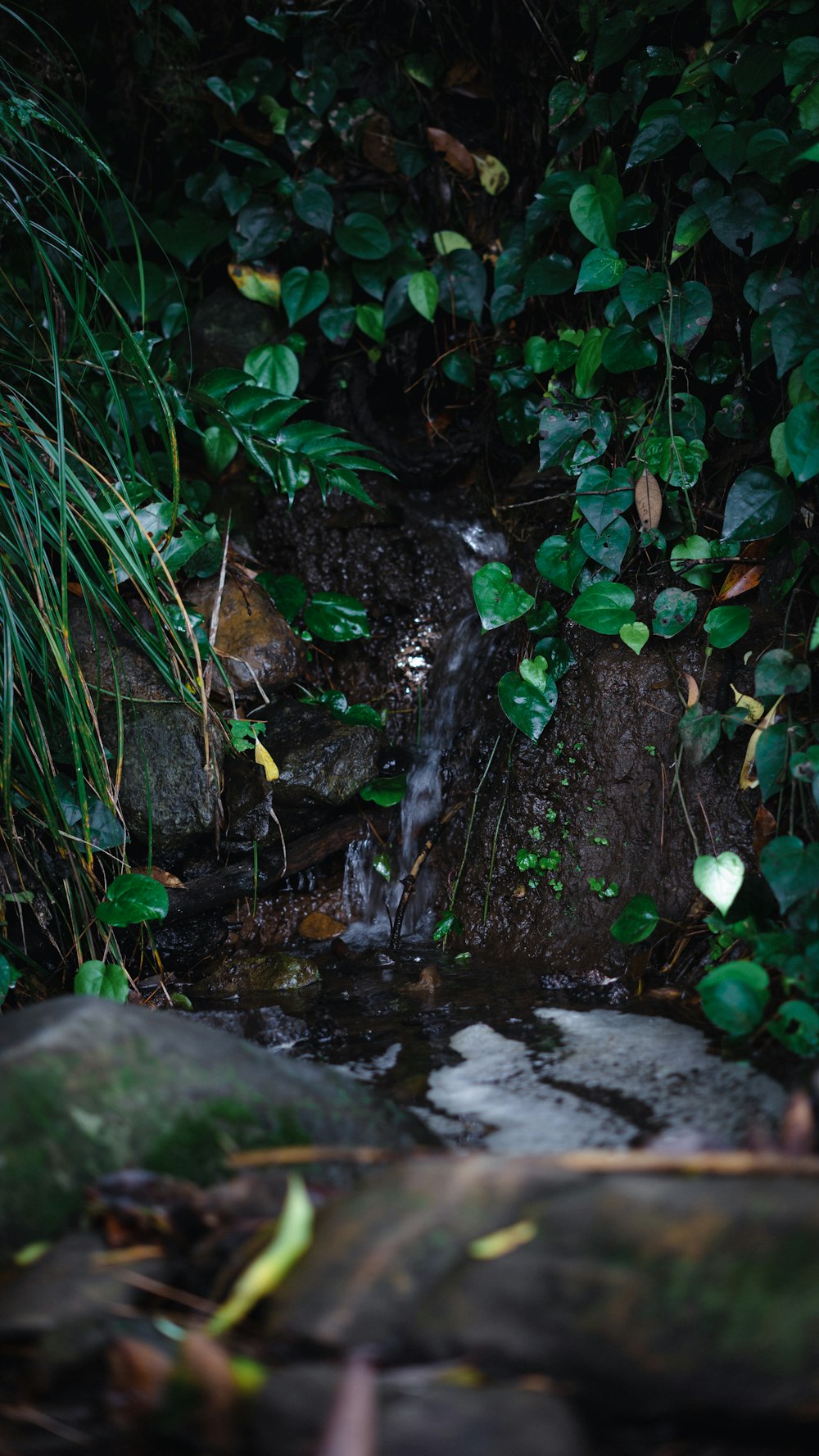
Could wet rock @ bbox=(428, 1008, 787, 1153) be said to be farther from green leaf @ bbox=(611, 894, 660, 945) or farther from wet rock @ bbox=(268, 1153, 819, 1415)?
wet rock @ bbox=(268, 1153, 819, 1415)

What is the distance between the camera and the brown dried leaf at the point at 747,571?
2.18 metres

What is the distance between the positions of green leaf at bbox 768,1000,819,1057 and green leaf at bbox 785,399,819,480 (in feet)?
3.52

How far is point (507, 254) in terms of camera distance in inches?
112

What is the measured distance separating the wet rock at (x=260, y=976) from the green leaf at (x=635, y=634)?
116 centimetres

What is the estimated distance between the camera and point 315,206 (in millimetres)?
3068

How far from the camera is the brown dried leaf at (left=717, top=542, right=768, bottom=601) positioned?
2178 mm

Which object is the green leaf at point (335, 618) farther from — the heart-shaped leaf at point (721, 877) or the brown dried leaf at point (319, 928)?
the heart-shaped leaf at point (721, 877)

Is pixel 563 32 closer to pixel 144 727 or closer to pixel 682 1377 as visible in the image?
pixel 144 727

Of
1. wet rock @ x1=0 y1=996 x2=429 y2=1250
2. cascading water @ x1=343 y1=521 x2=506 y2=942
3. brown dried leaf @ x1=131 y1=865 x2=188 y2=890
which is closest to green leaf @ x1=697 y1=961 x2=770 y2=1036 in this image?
wet rock @ x1=0 y1=996 x2=429 y2=1250

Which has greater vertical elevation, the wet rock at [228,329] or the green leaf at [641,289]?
the green leaf at [641,289]

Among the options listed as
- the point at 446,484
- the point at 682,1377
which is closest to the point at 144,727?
the point at 446,484

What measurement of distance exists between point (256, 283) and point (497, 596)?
163 centimetres

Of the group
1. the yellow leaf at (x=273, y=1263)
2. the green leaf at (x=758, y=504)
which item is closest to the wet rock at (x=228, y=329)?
the green leaf at (x=758, y=504)

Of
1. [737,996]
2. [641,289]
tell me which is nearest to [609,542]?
[641,289]
